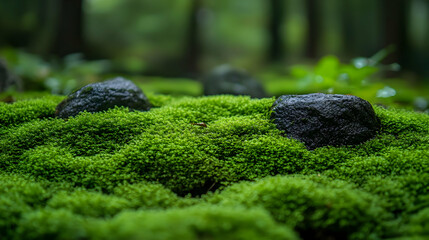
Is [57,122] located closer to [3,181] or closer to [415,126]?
[3,181]

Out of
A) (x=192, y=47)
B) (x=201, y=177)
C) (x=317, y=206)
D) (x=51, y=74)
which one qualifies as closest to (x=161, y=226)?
(x=201, y=177)

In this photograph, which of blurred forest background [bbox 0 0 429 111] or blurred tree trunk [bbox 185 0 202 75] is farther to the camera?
blurred tree trunk [bbox 185 0 202 75]

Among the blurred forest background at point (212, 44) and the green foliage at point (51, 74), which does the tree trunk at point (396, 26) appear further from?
the green foliage at point (51, 74)

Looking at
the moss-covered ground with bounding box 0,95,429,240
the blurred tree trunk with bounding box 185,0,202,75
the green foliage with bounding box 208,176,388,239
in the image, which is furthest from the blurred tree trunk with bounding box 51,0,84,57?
the green foliage with bounding box 208,176,388,239

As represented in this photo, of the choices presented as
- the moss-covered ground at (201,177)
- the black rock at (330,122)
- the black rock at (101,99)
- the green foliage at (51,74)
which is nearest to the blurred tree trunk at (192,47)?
the green foliage at (51,74)

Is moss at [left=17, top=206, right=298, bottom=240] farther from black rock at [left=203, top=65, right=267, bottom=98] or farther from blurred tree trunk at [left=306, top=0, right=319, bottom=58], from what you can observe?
blurred tree trunk at [left=306, top=0, right=319, bottom=58]

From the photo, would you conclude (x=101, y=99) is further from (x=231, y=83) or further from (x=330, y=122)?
(x=231, y=83)
